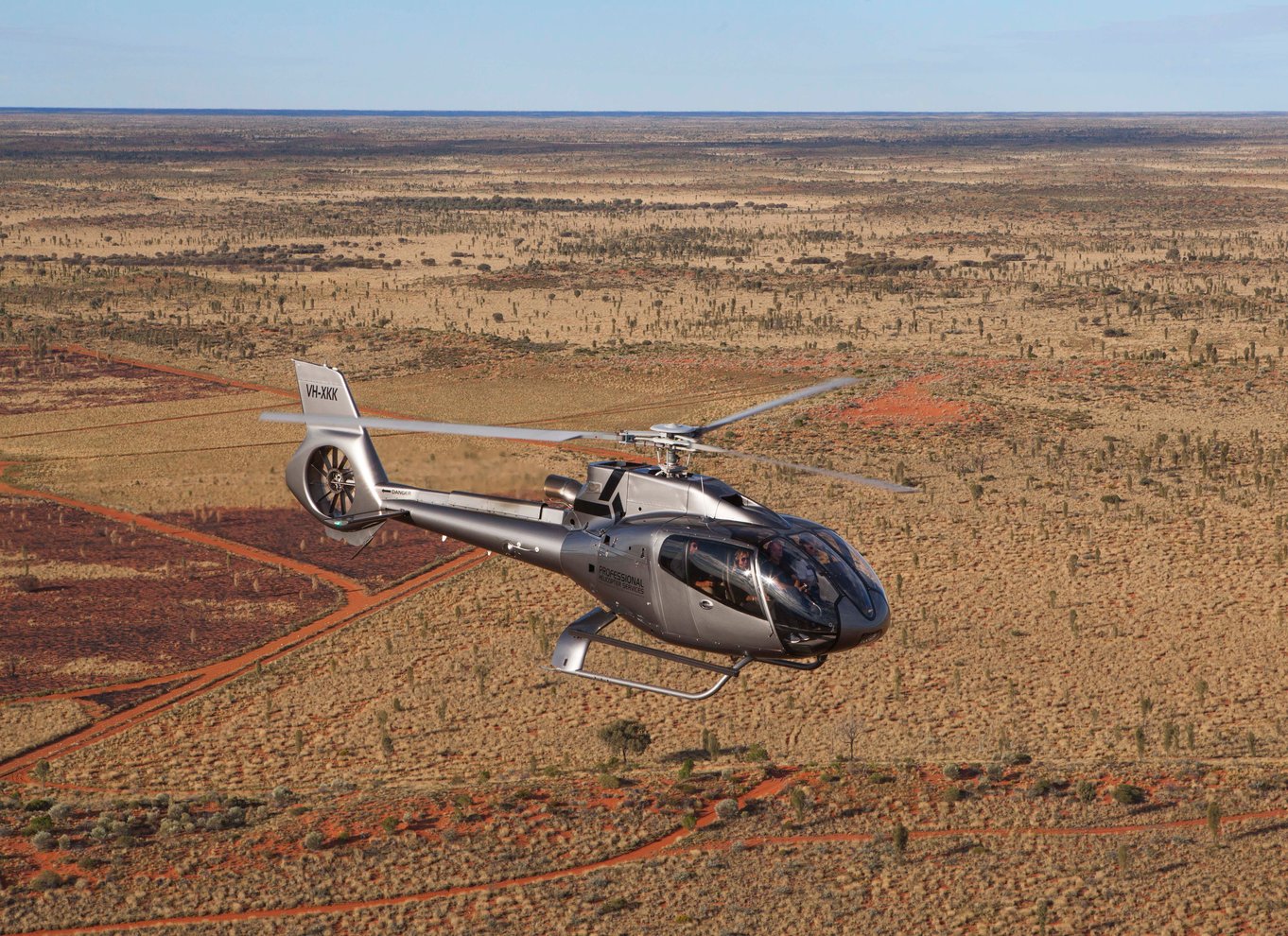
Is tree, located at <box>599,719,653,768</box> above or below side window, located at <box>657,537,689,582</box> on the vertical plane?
below

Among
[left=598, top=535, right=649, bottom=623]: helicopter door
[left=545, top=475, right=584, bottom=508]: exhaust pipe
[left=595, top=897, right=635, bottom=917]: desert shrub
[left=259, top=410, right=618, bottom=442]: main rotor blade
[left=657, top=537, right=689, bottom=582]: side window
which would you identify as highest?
[left=259, top=410, right=618, bottom=442]: main rotor blade

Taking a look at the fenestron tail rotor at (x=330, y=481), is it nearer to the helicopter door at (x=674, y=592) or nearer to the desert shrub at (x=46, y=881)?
the helicopter door at (x=674, y=592)

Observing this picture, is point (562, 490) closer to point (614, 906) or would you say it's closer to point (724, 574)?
point (724, 574)

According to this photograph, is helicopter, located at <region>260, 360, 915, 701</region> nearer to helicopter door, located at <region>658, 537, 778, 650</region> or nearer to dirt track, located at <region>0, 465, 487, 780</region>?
helicopter door, located at <region>658, 537, 778, 650</region>

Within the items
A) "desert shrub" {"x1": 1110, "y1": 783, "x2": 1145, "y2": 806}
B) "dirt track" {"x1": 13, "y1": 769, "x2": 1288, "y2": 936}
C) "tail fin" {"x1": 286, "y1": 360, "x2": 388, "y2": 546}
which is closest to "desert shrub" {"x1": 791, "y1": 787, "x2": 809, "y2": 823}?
"dirt track" {"x1": 13, "y1": 769, "x2": 1288, "y2": 936}

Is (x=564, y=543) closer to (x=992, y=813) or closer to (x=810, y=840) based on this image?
(x=810, y=840)

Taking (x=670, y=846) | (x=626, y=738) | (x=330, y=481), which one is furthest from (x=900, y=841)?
(x=330, y=481)

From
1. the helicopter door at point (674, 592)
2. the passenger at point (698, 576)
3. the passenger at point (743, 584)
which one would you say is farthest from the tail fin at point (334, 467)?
the passenger at point (743, 584)
